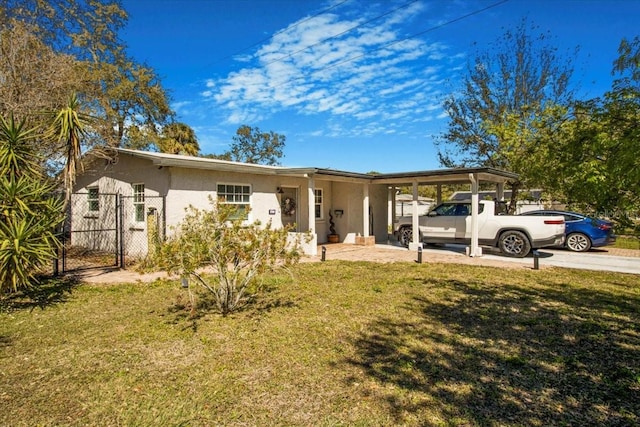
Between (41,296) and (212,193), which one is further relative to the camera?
(212,193)

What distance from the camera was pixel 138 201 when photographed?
11.4m

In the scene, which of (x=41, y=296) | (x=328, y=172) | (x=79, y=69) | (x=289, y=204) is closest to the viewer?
(x=41, y=296)

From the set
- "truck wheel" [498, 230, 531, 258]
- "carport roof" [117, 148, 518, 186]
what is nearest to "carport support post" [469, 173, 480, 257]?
"carport roof" [117, 148, 518, 186]

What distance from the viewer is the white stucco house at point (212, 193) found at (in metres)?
10.4

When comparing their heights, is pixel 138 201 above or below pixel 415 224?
above

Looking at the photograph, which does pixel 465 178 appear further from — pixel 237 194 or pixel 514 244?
pixel 237 194

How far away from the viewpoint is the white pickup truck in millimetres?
11070

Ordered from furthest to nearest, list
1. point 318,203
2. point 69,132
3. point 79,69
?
1. point 318,203
2. point 79,69
3. point 69,132

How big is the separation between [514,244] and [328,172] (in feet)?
21.6

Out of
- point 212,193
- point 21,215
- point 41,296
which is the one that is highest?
point 212,193

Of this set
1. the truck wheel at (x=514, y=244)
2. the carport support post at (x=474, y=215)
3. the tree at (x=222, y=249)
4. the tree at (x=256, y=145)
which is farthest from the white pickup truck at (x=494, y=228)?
the tree at (x=256, y=145)

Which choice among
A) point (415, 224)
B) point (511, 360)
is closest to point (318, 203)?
point (415, 224)

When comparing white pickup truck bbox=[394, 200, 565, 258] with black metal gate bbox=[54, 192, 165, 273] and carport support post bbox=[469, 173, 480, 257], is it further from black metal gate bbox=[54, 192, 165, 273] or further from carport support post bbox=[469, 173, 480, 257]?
black metal gate bbox=[54, 192, 165, 273]

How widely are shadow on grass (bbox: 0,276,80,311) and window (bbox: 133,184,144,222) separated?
3.41 meters
